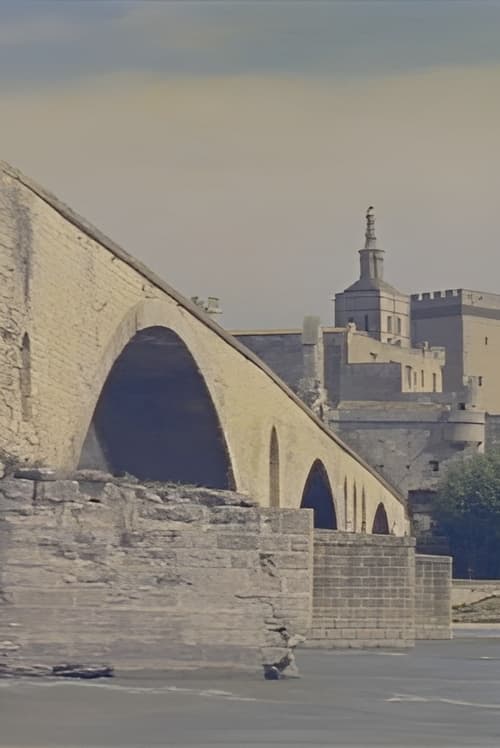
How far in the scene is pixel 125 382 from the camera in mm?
45250

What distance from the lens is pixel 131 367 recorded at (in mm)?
43500

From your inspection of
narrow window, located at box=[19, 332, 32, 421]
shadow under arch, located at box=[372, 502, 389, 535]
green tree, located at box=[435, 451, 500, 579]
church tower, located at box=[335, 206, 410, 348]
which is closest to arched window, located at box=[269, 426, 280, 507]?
narrow window, located at box=[19, 332, 32, 421]

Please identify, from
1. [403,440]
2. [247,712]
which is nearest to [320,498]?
[403,440]

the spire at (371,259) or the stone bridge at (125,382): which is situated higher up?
the spire at (371,259)

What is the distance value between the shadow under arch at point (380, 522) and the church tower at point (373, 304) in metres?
46.5

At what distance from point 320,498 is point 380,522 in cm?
1710

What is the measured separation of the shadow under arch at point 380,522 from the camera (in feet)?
270

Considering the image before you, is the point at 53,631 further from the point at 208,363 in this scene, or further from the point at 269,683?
the point at 208,363

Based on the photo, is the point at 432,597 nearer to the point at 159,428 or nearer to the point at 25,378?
the point at 159,428

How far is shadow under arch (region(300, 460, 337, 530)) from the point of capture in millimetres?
64375

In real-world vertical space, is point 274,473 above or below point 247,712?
above

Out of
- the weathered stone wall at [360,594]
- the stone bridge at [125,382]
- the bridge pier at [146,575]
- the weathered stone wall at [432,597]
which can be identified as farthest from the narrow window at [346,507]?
the bridge pier at [146,575]

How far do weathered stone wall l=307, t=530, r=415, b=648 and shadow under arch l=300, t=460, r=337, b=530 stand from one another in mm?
20849

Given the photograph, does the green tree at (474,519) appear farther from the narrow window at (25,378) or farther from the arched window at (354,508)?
the narrow window at (25,378)
